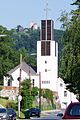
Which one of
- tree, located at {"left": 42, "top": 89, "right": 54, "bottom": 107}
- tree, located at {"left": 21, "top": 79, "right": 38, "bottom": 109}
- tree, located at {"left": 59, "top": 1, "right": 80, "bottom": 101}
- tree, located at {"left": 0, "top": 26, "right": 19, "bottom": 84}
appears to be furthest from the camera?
tree, located at {"left": 42, "top": 89, "right": 54, "bottom": 107}

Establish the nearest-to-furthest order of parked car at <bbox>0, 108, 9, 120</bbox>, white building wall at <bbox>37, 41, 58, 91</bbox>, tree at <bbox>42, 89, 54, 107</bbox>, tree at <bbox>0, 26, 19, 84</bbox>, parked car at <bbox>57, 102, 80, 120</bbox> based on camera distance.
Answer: parked car at <bbox>57, 102, 80, 120</bbox>, parked car at <bbox>0, 108, 9, 120</bbox>, tree at <bbox>0, 26, 19, 84</bbox>, tree at <bbox>42, 89, 54, 107</bbox>, white building wall at <bbox>37, 41, 58, 91</bbox>

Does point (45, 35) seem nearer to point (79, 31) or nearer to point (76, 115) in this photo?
point (79, 31)

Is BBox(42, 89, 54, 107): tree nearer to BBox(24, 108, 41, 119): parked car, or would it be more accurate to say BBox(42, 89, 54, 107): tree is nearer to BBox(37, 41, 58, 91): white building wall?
BBox(37, 41, 58, 91): white building wall

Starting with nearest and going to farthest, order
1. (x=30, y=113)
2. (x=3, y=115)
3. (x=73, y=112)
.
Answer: (x=73, y=112) → (x=3, y=115) → (x=30, y=113)

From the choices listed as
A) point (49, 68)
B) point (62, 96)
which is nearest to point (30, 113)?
point (49, 68)

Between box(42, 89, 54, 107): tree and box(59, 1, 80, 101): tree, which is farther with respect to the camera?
box(42, 89, 54, 107): tree

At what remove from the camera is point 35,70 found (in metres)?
166

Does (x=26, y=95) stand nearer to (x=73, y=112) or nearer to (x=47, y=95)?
(x=73, y=112)

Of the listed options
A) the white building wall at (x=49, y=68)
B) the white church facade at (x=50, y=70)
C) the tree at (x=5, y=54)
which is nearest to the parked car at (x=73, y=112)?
the tree at (x=5, y=54)

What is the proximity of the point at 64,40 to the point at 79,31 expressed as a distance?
3.51 meters

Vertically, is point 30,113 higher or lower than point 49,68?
lower

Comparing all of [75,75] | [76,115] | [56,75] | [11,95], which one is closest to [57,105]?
[56,75]

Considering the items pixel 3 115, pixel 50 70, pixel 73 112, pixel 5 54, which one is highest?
pixel 73 112

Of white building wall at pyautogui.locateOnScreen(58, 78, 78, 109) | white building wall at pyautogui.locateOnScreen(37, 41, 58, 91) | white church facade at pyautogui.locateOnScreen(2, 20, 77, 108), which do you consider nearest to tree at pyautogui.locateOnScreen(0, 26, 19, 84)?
white church facade at pyautogui.locateOnScreen(2, 20, 77, 108)
